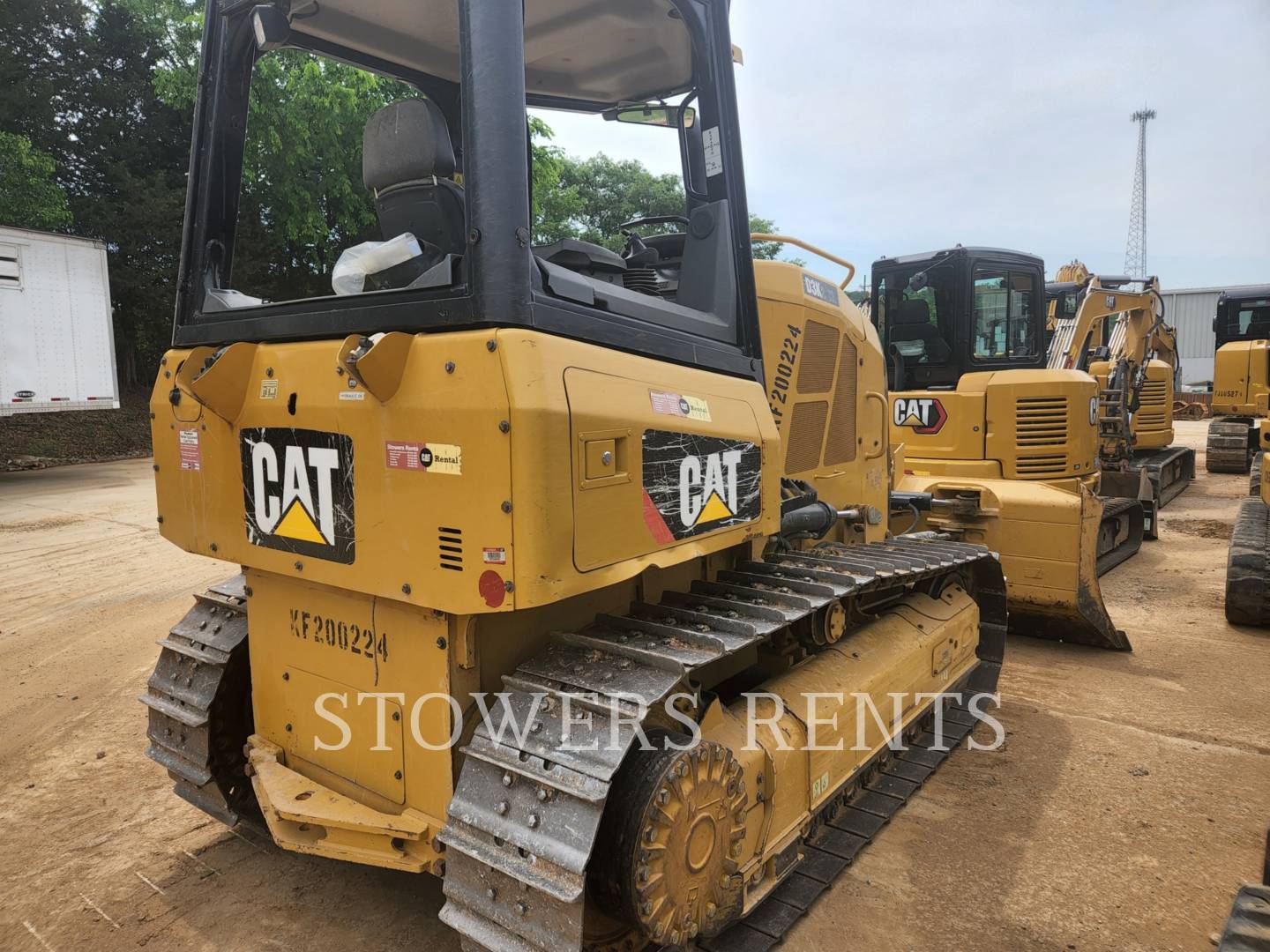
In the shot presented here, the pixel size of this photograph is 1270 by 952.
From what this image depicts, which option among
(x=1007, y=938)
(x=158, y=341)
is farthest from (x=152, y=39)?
(x=1007, y=938)

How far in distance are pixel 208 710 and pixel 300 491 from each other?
1.13 m

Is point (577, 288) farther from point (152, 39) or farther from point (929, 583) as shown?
point (152, 39)

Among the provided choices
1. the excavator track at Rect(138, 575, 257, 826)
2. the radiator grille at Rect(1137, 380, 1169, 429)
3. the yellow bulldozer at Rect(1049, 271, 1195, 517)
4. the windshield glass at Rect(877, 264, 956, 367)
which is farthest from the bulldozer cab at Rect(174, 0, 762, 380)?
the radiator grille at Rect(1137, 380, 1169, 429)

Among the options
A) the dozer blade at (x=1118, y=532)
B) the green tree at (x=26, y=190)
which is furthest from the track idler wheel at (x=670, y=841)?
the green tree at (x=26, y=190)

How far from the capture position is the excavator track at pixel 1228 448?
14492 mm

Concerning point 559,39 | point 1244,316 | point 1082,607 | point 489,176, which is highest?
point 1244,316

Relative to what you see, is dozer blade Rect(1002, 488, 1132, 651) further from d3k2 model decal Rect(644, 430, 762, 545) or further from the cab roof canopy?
the cab roof canopy

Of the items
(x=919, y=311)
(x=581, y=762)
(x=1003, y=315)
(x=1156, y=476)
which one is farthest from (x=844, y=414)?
(x=1156, y=476)

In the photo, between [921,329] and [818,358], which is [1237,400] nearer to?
[921,329]

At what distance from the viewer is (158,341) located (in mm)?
20922

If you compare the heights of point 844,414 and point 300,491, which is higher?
point 844,414

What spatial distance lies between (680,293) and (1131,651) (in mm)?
4740

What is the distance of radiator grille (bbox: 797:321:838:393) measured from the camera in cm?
382

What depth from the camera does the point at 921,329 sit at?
25.5 feet
